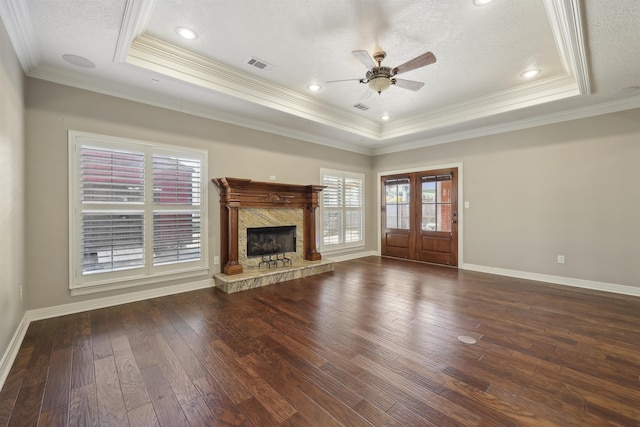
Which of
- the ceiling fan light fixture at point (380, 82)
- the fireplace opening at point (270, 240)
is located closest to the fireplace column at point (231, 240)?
the fireplace opening at point (270, 240)

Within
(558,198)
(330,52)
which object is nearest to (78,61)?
(330,52)

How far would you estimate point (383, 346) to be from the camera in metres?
2.43

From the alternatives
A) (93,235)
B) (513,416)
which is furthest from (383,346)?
(93,235)

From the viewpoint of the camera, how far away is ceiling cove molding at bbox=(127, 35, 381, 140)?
3008 millimetres

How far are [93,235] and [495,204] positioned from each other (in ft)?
21.0

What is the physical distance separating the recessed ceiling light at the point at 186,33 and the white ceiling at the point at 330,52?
54 millimetres

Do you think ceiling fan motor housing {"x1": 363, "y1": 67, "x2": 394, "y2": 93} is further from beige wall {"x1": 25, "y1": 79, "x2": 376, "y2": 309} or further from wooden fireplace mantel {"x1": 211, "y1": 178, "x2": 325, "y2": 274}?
beige wall {"x1": 25, "y1": 79, "x2": 376, "y2": 309}

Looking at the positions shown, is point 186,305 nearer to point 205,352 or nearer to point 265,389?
point 205,352

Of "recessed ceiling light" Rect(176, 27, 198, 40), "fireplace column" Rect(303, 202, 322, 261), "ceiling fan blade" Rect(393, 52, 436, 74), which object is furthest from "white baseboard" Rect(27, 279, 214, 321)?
"ceiling fan blade" Rect(393, 52, 436, 74)

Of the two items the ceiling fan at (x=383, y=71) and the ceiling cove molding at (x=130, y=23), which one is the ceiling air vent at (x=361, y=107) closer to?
the ceiling fan at (x=383, y=71)

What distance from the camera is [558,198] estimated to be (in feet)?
14.6

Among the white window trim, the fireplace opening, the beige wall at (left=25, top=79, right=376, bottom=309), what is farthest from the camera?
the white window trim

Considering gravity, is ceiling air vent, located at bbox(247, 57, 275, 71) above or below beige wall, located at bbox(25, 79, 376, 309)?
above

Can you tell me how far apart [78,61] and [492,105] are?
18.6ft
